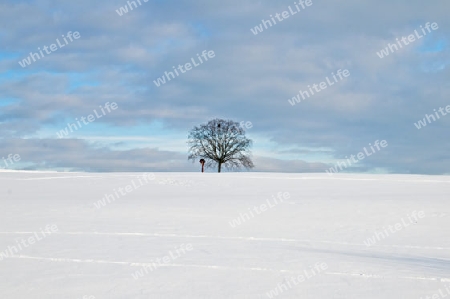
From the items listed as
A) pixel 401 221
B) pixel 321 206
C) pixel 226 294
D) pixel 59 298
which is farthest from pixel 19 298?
pixel 321 206

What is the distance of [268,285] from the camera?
762cm

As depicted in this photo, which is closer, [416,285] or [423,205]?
[416,285]

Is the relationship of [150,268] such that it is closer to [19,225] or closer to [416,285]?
[416,285]

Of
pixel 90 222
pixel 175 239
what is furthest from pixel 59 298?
pixel 90 222

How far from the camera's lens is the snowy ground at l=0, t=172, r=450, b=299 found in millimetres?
7562

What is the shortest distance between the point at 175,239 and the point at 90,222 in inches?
169

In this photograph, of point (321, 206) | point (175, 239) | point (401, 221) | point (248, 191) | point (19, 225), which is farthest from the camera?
point (248, 191)

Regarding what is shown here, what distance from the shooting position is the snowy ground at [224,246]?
24.8ft

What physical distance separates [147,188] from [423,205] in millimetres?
14899

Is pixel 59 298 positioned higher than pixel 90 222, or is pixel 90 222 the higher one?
pixel 90 222

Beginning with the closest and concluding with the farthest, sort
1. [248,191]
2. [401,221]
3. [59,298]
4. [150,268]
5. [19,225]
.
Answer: [59,298] → [150,268] → [19,225] → [401,221] → [248,191]

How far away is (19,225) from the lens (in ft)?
49.0

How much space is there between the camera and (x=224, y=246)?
439 inches

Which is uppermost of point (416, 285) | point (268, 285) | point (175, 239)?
point (175, 239)
